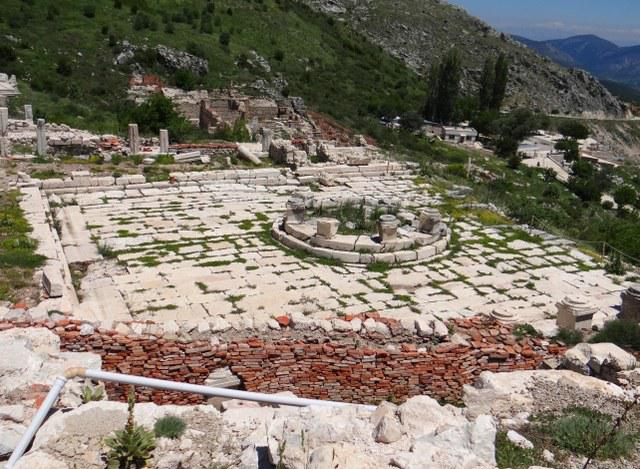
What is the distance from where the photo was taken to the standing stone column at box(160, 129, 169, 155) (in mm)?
21438

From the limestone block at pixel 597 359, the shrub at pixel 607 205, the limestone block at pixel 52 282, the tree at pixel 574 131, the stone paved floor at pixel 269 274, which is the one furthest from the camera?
the tree at pixel 574 131

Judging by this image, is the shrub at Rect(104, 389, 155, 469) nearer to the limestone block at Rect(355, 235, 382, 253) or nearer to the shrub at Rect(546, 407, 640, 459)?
the shrub at Rect(546, 407, 640, 459)

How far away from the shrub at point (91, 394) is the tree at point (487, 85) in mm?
69423

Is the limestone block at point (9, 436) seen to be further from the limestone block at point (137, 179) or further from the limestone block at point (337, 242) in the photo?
the limestone block at point (137, 179)

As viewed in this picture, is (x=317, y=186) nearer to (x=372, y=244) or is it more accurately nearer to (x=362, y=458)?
(x=372, y=244)

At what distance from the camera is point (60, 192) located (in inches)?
654

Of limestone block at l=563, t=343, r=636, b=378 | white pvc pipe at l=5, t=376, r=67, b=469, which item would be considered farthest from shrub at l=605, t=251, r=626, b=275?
white pvc pipe at l=5, t=376, r=67, b=469

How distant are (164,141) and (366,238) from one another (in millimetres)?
11261

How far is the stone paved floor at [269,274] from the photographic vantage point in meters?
10.3

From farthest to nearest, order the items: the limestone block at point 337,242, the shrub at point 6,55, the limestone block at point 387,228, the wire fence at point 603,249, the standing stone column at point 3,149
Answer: the shrub at point 6,55
the standing stone column at point 3,149
the wire fence at point 603,249
the limestone block at point 387,228
the limestone block at point 337,242

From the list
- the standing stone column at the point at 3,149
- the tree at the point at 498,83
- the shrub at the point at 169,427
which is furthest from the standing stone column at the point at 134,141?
the tree at the point at 498,83

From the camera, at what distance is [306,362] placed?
785cm

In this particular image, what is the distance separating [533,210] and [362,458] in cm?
1420

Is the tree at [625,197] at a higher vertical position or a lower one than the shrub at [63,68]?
lower
